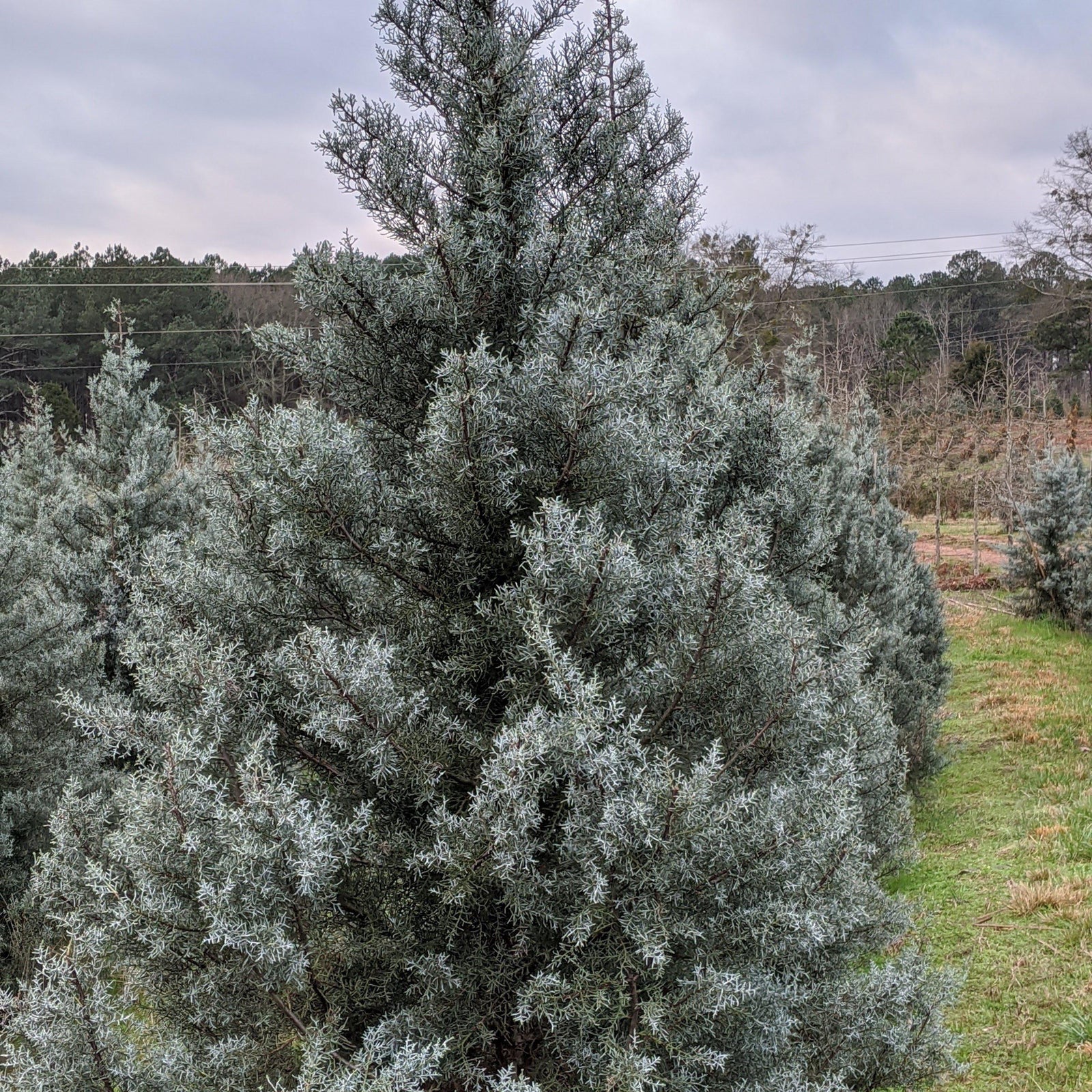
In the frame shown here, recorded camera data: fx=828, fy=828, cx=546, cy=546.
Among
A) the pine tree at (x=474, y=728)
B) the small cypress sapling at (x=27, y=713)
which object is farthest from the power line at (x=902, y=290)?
the pine tree at (x=474, y=728)

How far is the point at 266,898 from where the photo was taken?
1951 mm

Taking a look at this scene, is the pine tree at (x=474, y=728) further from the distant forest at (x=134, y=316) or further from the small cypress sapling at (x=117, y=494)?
the distant forest at (x=134, y=316)

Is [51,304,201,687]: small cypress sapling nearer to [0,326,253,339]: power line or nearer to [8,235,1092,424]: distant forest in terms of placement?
[8,235,1092,424]: distant forest

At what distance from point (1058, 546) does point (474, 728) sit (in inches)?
586

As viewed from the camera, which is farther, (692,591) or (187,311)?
(187,311)

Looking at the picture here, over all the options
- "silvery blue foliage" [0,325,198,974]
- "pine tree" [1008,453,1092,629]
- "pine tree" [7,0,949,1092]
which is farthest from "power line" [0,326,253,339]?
"pine tree" [7,0,949,1092]

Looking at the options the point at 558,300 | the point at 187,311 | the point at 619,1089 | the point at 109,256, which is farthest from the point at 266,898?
the point at 109,256

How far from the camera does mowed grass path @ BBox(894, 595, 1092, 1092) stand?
5.13 meters

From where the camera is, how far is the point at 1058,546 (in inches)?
561

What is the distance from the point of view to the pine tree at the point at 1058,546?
540 inches

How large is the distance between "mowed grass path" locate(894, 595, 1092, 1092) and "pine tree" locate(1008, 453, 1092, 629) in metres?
1.49

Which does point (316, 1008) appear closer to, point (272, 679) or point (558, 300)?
point (272, 679)

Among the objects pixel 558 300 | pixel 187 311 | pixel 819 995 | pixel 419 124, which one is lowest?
pixel 819 995

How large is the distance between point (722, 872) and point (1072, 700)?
11.1m
